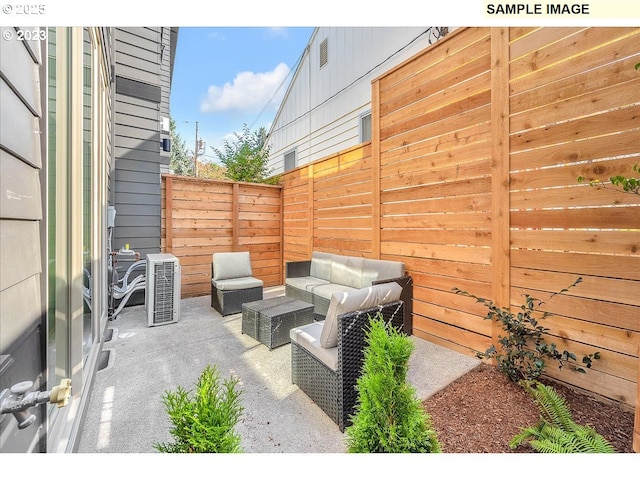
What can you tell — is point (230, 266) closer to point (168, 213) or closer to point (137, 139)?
point (168, 213)

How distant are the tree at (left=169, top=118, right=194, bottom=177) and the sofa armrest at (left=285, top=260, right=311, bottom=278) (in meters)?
13.3

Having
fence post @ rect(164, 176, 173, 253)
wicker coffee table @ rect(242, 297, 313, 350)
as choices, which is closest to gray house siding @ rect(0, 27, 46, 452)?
wicker coffee table @ rect(242, 297, 313, 350)

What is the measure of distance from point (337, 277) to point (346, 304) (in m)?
2.57

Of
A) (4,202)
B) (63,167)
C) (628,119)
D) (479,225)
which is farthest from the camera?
(479,225)

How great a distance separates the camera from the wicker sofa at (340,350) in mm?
1899

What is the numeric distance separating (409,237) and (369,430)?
109 inches

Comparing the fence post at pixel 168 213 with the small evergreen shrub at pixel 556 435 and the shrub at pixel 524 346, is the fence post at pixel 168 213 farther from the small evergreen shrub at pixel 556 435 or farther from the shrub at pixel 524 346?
the small evergreen shrub at pixel 556 435

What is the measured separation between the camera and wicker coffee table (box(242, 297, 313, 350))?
3113 mm

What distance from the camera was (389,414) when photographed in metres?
1.23

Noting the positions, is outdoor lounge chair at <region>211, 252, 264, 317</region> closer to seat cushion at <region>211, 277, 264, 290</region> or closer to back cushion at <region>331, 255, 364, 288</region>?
seat cushion at <region>211, 277, 264, 290</region>

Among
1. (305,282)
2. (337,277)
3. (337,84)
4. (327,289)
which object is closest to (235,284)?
(305,282)

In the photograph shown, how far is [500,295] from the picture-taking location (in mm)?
2725
